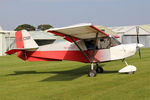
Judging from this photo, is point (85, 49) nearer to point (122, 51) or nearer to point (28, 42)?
point (122, 51)

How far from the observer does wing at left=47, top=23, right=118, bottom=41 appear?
992cm

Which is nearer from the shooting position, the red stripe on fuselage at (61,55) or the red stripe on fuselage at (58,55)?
the red stripe on fuselage at (61,55)

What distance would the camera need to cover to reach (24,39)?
1480 cm

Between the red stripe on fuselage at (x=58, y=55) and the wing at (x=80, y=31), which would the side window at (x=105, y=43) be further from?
the red stripe on fuselage at (x=58, y=55)

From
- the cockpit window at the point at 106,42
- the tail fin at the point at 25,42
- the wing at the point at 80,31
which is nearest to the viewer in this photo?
the wing at the point at 80,31

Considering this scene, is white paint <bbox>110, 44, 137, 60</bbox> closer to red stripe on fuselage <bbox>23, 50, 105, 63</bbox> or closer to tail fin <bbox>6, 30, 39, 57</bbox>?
red stripe on fuselage <bbox>23, 50, 105, 63</bbox>

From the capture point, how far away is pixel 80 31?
11078 mm

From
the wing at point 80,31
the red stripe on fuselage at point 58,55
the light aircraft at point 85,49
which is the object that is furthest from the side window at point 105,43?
the red stripe on fuselage at point 58,55

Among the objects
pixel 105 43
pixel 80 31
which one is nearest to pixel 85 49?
pixel 105 43

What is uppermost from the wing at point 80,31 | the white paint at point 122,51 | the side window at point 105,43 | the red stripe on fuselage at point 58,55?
the wing at point 80,31

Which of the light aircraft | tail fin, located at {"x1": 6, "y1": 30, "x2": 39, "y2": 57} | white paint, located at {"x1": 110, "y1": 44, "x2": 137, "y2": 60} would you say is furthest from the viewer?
tail fin, located at {"x1": 6, "y1": 30, "x2": 39, "y2": 57}

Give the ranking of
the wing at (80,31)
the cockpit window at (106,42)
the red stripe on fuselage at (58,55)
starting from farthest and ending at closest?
the red stripe on fuselage at (58,55) → the cockpit window at (106,42) → the wing at (80,31)

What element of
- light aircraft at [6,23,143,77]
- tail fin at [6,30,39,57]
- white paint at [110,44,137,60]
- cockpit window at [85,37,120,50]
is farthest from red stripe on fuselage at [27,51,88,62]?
white paint at [110,44,137,60]

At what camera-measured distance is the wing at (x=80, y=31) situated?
992 cm
